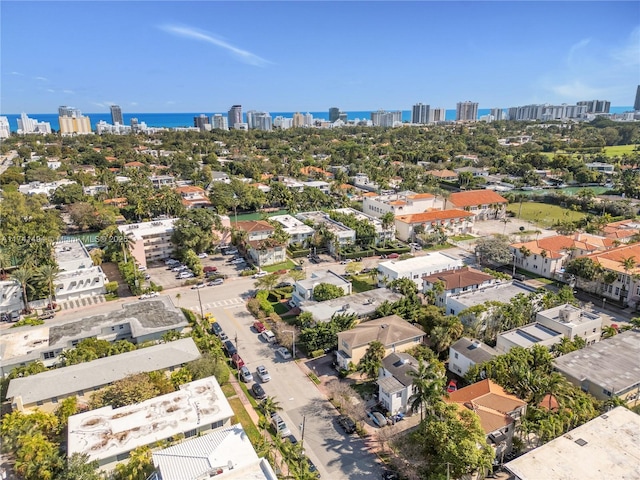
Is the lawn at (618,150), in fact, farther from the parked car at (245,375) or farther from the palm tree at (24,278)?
the palm tree at (24,278)

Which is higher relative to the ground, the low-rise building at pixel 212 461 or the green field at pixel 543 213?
the green field at pixel 543 213

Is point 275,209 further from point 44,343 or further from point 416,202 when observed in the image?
point 44,343

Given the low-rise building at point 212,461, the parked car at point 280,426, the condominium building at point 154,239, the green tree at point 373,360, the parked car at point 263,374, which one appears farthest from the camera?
the condominium building at point 154,239

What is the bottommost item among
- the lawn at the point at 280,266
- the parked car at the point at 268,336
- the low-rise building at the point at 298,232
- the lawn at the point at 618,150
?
the parked car at the point at 268,336

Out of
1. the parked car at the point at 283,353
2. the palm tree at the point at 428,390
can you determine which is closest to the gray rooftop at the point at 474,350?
the palm tree at the point at 428,390

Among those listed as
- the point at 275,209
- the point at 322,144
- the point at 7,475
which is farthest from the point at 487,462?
the point at 322,144

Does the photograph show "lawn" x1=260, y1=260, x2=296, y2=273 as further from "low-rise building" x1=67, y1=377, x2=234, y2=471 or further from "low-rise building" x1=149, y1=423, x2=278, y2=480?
"low-rise building" x1=149, y1=423, x2=278, y2=480

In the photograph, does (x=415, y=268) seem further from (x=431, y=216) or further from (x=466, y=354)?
(x=431, y=216)
